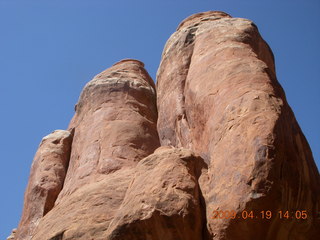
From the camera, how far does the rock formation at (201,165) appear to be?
6.60m

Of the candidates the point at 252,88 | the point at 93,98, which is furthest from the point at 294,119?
the point at 93,98

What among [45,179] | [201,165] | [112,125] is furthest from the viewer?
[45,179]

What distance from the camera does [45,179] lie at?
1248cm

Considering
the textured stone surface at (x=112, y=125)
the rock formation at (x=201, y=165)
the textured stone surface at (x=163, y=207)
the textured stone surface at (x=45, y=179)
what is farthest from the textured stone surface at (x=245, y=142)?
the textured stone surface at (x=45, y=179)

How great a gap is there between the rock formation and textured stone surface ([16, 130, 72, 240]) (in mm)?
36

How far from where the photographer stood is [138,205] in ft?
22.9

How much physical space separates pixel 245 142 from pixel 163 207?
4.86 ft

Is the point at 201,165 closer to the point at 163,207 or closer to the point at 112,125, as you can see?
the point at 163,207

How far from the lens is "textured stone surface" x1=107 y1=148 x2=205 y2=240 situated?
675 cm
